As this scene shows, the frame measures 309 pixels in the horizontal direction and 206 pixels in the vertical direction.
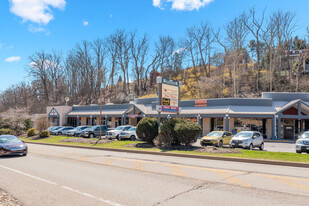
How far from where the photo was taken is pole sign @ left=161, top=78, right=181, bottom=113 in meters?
19.4

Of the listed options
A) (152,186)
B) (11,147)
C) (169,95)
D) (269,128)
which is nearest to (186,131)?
(169,95)

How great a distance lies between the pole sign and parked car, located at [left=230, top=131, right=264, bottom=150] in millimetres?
5122

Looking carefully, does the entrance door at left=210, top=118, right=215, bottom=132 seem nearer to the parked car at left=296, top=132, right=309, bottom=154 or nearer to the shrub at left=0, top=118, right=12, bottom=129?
the parked car at left=296, top=132, right=309, bottom=154

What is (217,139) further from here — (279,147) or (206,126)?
(206,126)

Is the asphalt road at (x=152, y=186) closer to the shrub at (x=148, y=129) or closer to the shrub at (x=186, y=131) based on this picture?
the shrub at (x=186, y=131)

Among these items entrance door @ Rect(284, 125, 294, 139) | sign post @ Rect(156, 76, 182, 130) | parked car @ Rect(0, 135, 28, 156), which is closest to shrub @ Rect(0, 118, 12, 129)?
parked car @ Rect(0, 135, 28, 156)

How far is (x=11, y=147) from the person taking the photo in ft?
46.6

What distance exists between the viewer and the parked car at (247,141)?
19125mm

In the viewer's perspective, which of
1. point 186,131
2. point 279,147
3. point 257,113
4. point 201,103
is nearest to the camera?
point 186,131

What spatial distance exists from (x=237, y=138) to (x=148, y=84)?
63843mm

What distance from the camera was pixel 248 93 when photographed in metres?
55.2

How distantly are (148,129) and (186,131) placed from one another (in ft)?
11.5

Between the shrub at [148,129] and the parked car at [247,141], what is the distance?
608 centimetres

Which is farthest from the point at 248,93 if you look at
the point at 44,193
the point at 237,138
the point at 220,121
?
the point at 44,193
